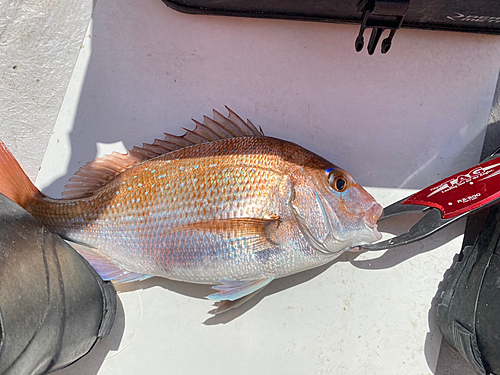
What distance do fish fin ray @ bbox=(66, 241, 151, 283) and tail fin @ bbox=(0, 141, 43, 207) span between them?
229 millimetres

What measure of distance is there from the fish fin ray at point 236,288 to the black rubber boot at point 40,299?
416 millimetres

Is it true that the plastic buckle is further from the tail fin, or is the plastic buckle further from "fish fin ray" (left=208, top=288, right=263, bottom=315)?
the tail fin

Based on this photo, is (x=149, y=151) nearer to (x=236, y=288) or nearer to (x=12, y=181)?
(x=12, y=181)

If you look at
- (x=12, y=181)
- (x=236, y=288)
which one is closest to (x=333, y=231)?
(x=236, y=288)

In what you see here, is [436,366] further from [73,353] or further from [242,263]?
[73,353]

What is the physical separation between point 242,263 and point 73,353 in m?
0.63

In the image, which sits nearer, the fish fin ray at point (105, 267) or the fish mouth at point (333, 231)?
the fish mouth at point (333, 231)

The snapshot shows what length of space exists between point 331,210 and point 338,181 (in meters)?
0.11

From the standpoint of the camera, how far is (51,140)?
158 cm

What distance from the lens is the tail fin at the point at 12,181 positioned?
1278 millimetres

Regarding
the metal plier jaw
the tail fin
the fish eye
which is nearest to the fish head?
the fish eye

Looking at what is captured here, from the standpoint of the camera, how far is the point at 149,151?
135 centimetres

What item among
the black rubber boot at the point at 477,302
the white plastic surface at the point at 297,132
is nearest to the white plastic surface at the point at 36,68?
the white plastic surface at the point at 297,132

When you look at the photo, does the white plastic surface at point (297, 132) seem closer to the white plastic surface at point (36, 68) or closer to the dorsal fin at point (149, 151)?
the white plastic surface at point (36, 68)
